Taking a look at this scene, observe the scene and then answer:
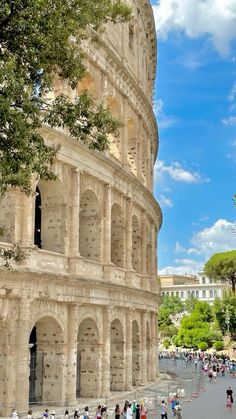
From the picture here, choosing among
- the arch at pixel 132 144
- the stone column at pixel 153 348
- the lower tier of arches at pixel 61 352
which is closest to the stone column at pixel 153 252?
the stone column at pixel 153 348

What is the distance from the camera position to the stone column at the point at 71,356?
73.5ft

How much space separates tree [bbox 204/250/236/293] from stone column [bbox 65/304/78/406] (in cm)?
6648

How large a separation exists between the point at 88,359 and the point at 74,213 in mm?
6291

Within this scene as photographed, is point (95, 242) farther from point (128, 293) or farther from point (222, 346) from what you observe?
point (222, 346)

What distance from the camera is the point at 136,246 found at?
106 ft

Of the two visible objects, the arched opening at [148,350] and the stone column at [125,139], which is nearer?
the stone column at [125,139]

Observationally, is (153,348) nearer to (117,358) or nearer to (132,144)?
(117,358)

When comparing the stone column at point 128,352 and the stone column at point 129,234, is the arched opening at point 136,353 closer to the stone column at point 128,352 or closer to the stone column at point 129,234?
the stone column at point 128,352

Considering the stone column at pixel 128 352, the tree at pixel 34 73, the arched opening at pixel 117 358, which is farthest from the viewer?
the stone column at pixel 128 352

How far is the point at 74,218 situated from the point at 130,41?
13.8 meters

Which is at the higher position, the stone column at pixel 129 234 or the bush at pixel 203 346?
the stone column at pixel 129 234

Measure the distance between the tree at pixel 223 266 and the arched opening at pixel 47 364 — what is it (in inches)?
2626

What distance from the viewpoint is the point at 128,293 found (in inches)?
1100

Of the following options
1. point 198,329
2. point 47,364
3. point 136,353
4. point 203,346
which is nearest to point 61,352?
point 47,364
